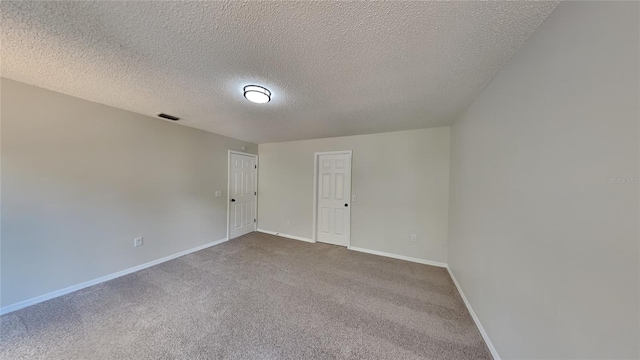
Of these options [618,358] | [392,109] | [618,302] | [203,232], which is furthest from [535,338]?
[203,232]

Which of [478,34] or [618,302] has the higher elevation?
[478,34]

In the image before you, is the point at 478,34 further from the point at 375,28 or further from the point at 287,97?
the point at 287,97

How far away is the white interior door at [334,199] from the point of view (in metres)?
3.85

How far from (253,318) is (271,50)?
2357 millimetres

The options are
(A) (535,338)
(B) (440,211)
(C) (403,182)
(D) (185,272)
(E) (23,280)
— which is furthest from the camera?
(C) (403,182)

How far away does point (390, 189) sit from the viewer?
135 inches

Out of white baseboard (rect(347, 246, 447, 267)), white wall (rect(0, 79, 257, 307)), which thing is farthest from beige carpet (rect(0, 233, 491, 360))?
white wall (rect(0, 79, 257, 307))

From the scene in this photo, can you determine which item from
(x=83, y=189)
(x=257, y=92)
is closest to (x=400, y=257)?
(x=257, y=92)

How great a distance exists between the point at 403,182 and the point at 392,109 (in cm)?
142

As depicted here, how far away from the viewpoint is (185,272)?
9.04 ft

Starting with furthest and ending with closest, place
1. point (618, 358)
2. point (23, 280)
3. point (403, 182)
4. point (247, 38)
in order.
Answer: point (403, 182) < point (23, 280) < point (247, 38) < point (618, 358)

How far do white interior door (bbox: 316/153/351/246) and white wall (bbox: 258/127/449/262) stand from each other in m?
0.15

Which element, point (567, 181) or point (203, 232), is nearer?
point (567, 181)

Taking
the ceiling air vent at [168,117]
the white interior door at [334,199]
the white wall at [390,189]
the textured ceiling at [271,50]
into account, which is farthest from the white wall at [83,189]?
the white interior door at [334,199]
